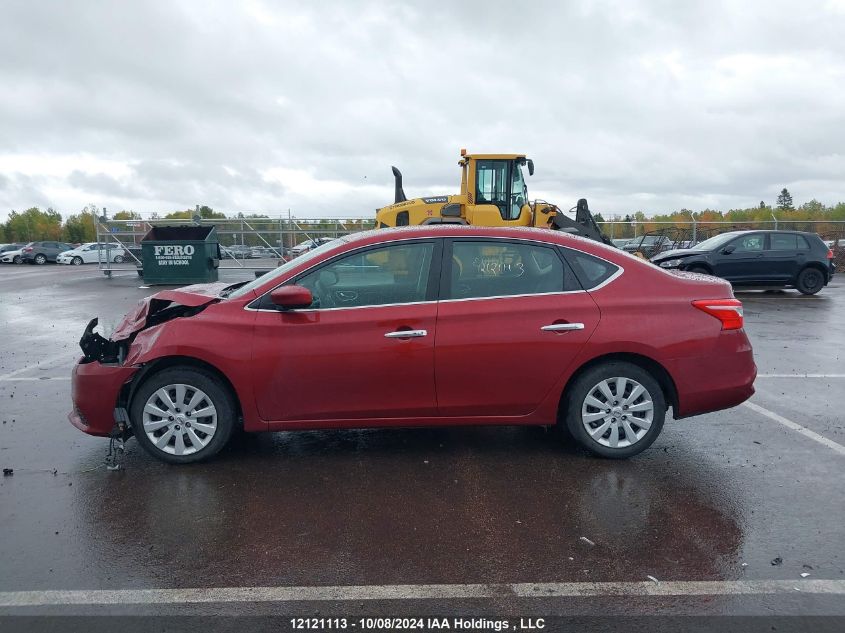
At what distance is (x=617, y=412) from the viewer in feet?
15.7

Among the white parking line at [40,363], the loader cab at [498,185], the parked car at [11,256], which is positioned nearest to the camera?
the white parking line at [40,363]

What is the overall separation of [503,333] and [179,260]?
17.5 metres

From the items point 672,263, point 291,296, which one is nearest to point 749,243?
point 672,263

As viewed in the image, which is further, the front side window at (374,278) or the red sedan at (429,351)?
the front side window at (374,278)

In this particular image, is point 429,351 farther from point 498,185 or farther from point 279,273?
point 498,185

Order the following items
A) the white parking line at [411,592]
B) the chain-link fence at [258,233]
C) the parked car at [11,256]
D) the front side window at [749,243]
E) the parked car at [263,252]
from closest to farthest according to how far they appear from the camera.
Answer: the white parking line at [411,592] < the front side window at [749,243] < the chain-link fence at [258,233] < the parked car at [263,252] < the parked car at [11,256]

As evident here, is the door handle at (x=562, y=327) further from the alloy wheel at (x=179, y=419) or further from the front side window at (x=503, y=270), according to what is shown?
the alloy wheel at (x=179, y=419)

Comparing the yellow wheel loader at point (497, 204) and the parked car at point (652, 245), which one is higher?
the yellow wheel loader at point (497, 204)

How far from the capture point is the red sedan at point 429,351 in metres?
4.64

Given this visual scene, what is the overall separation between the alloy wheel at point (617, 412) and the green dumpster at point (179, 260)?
1700 cm

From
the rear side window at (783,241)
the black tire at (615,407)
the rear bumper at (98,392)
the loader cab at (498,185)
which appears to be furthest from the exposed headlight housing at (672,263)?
the rear bumper at (98,392)

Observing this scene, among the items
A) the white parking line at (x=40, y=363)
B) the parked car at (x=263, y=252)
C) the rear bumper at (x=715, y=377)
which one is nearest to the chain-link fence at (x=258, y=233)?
the parked car at (x=263, y=252)

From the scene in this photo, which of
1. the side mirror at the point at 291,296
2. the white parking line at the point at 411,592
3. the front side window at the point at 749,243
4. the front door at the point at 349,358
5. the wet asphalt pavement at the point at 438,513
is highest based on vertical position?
the front side window at the point at 749,243

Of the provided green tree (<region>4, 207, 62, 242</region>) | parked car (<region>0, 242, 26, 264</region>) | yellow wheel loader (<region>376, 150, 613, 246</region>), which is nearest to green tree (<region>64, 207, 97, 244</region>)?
green tree (<region>4, 207, 62, 242</region>)
